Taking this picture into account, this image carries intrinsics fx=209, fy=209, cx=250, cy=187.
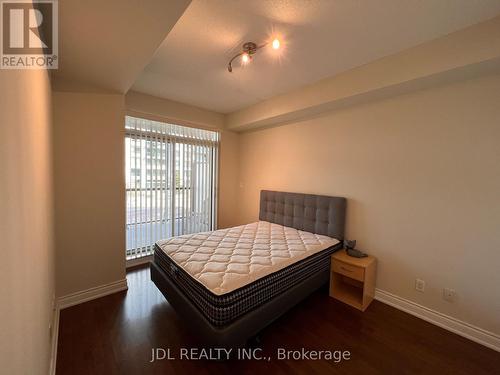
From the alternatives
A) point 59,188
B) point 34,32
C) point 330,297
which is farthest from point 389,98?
point 59,188

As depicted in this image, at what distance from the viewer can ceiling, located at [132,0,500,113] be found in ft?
4.92

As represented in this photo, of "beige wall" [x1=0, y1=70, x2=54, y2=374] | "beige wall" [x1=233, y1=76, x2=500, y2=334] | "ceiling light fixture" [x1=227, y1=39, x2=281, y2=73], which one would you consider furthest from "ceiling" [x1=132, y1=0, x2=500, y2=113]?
"beige wall" [x1=0, y1=70, x2=54, y2=374]

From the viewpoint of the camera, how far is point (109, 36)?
1.47 m

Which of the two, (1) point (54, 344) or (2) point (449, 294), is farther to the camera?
(2) point (449, 294)

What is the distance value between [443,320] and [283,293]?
164 cm

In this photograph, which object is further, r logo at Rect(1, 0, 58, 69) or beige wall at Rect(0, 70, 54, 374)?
r logo at Rect(1, 0, 58, 69)

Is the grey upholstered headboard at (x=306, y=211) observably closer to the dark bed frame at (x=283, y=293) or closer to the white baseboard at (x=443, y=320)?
the dark bed frame at (x=283, y=293)

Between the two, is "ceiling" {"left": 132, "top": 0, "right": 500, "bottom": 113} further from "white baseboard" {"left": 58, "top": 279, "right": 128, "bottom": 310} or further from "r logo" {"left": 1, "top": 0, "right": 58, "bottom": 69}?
"white baseboard" {"left": 58, "top": 279, "right": 128, "bottom": 310}

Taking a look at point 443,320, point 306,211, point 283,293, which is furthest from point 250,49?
point 443,320

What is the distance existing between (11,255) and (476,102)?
10.7 ft

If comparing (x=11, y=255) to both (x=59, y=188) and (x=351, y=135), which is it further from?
(x=351, y=135)

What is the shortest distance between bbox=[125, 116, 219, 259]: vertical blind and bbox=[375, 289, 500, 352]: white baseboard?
3057mm

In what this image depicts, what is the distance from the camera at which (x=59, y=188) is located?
217 cm

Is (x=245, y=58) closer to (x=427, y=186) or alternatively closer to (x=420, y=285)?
(x=427, y=186)
